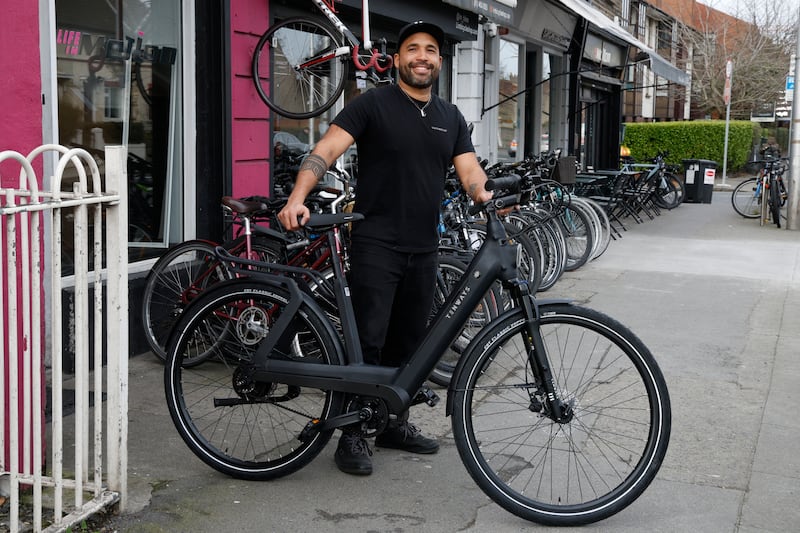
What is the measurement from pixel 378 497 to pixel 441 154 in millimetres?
1475

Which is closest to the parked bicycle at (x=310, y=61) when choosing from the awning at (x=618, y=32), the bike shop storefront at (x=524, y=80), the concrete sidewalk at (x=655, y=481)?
the concrete sidewalk at (x=655, y=481)

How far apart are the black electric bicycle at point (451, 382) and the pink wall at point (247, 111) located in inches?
114

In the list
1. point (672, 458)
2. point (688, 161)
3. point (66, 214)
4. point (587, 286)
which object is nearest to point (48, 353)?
point (66, 214)

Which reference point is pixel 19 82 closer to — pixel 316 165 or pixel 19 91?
pixel 19 91

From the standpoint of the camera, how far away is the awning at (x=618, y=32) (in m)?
13.3

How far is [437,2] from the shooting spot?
34.6ft

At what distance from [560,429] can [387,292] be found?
93cm

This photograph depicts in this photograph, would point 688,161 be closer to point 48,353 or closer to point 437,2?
point 437,2

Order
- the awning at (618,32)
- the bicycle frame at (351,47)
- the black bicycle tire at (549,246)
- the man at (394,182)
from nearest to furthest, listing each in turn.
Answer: the man at (394,182) → the bicycle frame at (351,47) → the black bicycle tire at (549,246) → the awning at (618,32)

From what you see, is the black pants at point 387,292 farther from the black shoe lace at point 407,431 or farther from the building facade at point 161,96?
the building facade at point 161,96

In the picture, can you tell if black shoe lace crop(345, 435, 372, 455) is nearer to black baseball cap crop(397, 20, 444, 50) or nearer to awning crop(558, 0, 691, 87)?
black baseball cap crop(397, 20, 444, 50)

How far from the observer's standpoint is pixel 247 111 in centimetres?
723

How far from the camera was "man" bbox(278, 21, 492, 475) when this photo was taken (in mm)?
4148

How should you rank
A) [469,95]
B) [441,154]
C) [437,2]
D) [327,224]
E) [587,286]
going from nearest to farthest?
[327,224], [441,154], [587,286], [437,2], [469,95]
